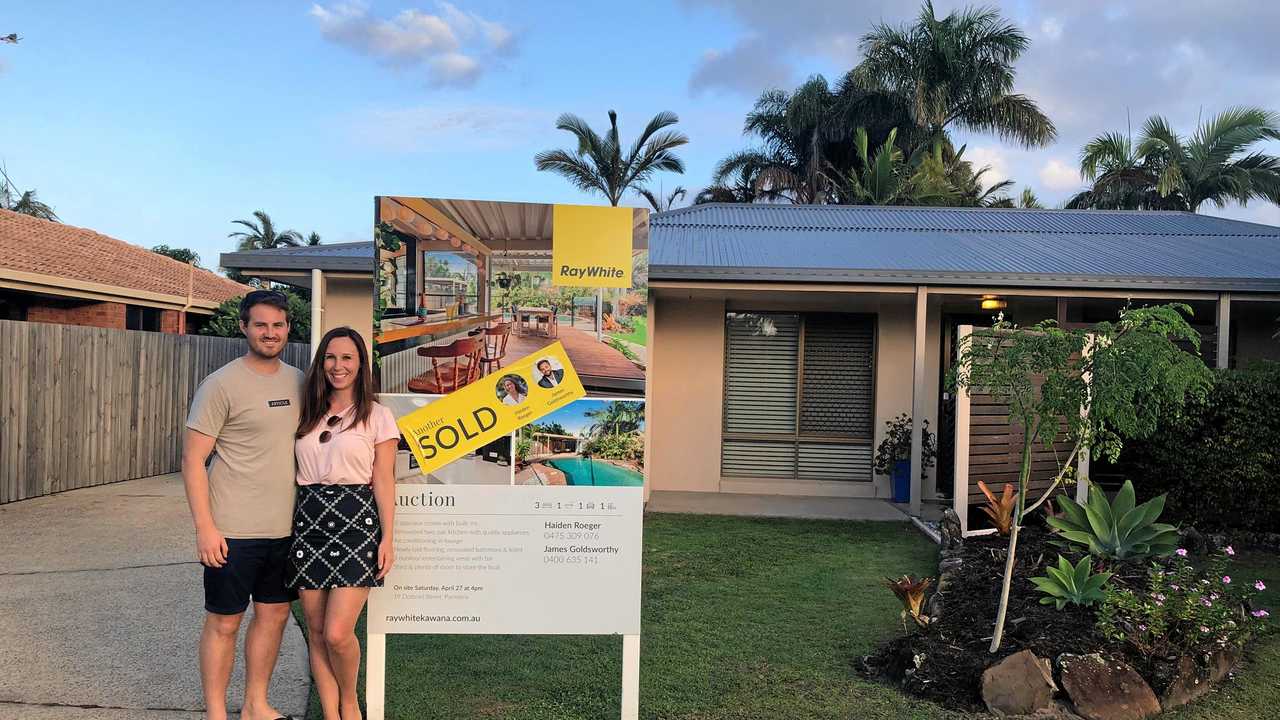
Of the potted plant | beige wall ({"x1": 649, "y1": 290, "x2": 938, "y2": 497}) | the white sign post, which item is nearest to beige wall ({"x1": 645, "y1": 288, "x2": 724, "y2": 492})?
beige wall ({"x1": 649, "y1": 290, "x2": 938, "y2": 497})

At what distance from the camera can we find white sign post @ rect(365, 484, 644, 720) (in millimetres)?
3629

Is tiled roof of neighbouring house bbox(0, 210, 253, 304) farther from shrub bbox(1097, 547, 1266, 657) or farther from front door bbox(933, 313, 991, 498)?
shrub bbox(1097, 547, 1266, 657)

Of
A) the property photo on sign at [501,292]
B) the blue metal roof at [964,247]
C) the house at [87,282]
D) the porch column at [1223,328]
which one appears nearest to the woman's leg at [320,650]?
the property photo on sign at [501,292]

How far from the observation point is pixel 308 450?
3.23 m

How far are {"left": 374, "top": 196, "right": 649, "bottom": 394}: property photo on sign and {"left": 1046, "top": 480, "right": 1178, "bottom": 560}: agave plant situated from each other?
3701 millimetres

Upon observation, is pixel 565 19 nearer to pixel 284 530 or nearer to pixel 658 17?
pixel 658 17

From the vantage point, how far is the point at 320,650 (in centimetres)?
335

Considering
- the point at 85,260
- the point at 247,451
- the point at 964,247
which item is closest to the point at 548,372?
the point at 247,451

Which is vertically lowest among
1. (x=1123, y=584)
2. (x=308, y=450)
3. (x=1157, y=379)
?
(x=1123, y=584)

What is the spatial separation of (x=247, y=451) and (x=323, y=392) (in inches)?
13.3

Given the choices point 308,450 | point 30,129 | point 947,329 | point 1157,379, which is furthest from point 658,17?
point 30,129

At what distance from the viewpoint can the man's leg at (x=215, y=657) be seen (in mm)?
3232

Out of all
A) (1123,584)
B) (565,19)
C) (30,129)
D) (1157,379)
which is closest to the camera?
(1157,379)

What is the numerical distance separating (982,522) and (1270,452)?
238cm
